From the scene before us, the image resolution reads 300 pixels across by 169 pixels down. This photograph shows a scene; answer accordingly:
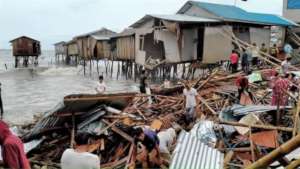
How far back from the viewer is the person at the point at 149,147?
7.21m

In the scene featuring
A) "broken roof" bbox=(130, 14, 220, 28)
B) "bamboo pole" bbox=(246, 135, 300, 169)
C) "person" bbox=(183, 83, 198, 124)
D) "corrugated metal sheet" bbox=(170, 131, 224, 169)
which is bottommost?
"corrugated metal sheet" bbox=(170, 131, 224, 169)

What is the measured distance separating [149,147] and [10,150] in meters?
3.61

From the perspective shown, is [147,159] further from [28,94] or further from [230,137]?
[28,94]

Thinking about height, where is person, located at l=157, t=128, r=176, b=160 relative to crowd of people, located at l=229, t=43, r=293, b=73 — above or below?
below

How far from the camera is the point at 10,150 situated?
157 inches

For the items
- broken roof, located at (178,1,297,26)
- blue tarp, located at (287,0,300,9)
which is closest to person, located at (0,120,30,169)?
broken roof, located at (178,1,297,26)

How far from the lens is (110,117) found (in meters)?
9.87

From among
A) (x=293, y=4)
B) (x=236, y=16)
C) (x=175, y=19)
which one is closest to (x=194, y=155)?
(x=175, y=19)

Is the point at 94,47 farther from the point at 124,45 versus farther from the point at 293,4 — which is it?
the point at 293,4

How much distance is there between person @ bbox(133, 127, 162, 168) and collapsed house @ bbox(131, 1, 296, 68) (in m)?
15.4

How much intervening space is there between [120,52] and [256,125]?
25433 millimetres

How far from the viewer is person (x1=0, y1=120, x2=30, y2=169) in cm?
399

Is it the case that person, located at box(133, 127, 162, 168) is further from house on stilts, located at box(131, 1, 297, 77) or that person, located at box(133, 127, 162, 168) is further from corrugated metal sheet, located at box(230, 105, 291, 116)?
house on stilts, located at box(131, 1, 297, 77)

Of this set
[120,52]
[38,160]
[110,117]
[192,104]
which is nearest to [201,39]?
[120,52]
